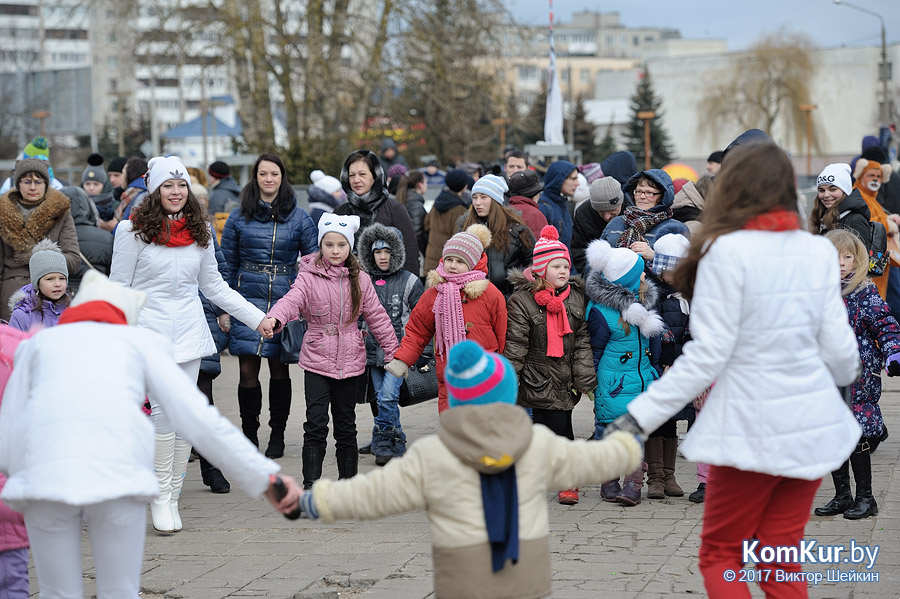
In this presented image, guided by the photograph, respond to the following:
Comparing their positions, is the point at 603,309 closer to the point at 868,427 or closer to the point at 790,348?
the point at 868,427

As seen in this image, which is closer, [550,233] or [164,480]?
[164,480]

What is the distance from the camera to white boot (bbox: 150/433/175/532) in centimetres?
672

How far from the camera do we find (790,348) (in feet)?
13.4

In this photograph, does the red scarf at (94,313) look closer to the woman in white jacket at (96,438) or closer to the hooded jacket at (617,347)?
the woman in white jacket at (96,438)

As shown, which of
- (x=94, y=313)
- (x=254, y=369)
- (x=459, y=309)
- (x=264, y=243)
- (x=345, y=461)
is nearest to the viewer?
(x=94, y=313)

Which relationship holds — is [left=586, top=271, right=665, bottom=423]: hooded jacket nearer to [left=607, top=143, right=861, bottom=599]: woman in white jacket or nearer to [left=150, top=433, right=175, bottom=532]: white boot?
[left=150, top=433, right=175, bottom=532]: white boot

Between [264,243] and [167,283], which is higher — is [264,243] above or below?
above

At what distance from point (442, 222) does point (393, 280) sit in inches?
134

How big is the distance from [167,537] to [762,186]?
13.6 ft

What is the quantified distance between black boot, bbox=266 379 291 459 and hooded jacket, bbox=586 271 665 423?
267 centimetres

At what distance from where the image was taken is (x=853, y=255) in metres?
6.54

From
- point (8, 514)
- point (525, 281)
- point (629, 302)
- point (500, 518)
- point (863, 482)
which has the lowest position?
point (863, 482)

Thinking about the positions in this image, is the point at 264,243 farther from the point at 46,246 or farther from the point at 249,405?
the point at 46,246

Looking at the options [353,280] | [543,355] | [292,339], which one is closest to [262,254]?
[292,339]
